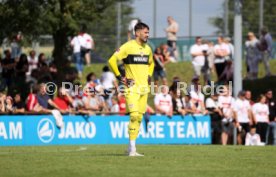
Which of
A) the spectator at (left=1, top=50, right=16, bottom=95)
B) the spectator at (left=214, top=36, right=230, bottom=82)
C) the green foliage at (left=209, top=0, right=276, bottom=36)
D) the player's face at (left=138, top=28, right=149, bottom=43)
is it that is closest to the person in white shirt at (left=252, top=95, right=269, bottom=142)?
the spectator at (left=214, top=36, right=230, bottom=82)

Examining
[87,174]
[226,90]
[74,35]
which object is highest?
[74,35]

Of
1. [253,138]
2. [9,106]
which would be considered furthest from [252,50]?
[9,106]

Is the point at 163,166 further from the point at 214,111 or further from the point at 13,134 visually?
the point at 214,111

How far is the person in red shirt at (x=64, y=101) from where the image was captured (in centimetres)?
2772

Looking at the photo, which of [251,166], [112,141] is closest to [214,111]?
[112,141]

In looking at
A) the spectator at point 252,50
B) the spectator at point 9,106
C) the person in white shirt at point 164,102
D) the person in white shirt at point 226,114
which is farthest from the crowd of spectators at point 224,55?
the spectator at point 9,106

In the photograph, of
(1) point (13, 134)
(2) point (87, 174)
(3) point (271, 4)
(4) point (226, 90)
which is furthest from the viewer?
(3) point (271, 4)

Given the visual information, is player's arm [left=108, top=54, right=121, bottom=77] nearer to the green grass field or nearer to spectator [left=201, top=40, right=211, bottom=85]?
the green grass field

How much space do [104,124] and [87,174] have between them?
15.0 m

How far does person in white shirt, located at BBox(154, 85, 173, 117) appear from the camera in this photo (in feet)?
94.8

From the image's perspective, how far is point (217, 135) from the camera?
30.1 m

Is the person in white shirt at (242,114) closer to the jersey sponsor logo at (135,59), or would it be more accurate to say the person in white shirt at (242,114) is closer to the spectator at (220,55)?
the spectator at (220,55)

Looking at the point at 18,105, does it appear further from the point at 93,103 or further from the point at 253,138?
the point at 253,138

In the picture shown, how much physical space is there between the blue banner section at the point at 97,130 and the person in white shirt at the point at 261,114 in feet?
5.77
